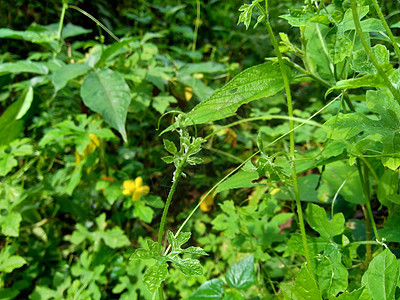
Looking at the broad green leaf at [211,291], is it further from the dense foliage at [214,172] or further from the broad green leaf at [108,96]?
the broad green leaf at [108,96]

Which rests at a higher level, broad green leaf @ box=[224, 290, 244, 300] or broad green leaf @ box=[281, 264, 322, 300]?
broad green leaf @ box=[281, 264, 322, 300]

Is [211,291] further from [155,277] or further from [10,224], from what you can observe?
[10,224]

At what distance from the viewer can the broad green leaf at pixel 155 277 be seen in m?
0.40

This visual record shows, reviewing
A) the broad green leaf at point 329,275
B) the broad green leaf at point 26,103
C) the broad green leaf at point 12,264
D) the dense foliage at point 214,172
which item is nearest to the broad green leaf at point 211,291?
the dense foliage at point 214,172

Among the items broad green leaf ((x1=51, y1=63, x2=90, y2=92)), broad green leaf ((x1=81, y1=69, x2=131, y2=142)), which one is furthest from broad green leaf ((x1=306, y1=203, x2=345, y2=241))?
broad green leaf ((x1=51, y1=63, x2=90, y2=92))

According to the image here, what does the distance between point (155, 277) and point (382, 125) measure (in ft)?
1.17

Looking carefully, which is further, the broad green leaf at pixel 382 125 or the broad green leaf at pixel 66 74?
the broad green leaf at pixel 66 74

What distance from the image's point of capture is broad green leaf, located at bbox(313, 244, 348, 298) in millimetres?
493

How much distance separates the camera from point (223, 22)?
2154 millimetres

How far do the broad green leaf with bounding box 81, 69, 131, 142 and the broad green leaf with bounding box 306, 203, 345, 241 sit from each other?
58 centimetres

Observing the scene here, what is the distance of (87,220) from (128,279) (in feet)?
1.12

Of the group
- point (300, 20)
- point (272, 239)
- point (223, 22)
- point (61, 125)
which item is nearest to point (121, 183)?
point (61, 125)

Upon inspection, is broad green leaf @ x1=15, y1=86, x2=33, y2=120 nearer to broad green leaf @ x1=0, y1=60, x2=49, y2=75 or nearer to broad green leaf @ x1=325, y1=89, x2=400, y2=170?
broad green leaf @ x1=0, y1=60, x2=49, y2=75

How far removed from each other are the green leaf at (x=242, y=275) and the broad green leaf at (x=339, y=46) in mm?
443
